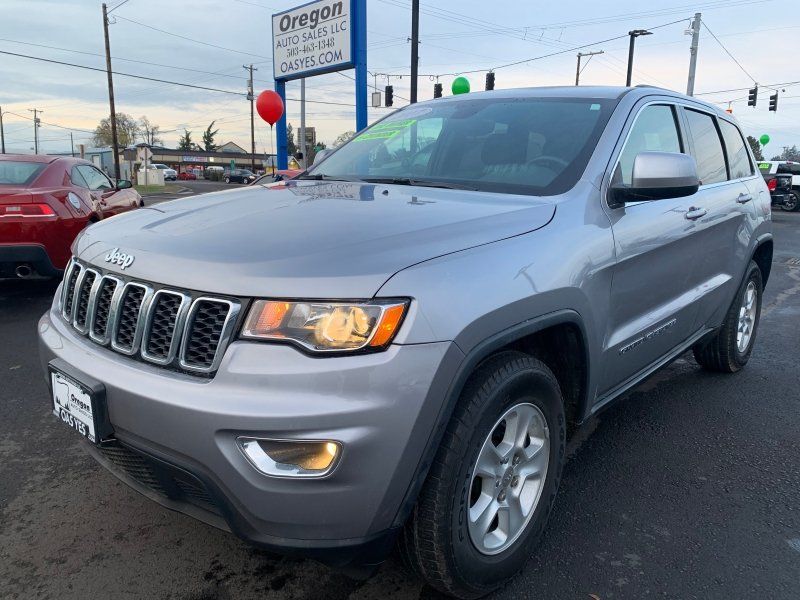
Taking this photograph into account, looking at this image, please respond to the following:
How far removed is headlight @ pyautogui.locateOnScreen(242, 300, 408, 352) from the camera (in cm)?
171

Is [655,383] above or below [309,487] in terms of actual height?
below

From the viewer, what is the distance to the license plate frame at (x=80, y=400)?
192 centimetres

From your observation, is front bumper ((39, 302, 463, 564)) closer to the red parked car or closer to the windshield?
the windshield

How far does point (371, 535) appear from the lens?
5.76ft

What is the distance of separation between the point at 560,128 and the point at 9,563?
2.85m

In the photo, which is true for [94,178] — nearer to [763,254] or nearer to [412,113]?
[412,113]

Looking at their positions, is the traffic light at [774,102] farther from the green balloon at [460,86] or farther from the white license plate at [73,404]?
the white license plate at [73,404]

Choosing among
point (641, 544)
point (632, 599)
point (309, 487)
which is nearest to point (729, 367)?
point (641, 544)

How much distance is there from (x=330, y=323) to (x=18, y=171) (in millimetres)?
5978

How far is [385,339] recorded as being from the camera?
171cm

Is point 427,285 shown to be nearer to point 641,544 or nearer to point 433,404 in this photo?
point 433,404

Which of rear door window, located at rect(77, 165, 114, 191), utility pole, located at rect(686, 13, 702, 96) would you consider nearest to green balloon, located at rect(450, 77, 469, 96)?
rear door window, located at rect(77, 165, 114, 191)

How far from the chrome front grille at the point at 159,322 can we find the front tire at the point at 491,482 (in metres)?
0.72

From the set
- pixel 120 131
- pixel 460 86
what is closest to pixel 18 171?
pixel 460 86
